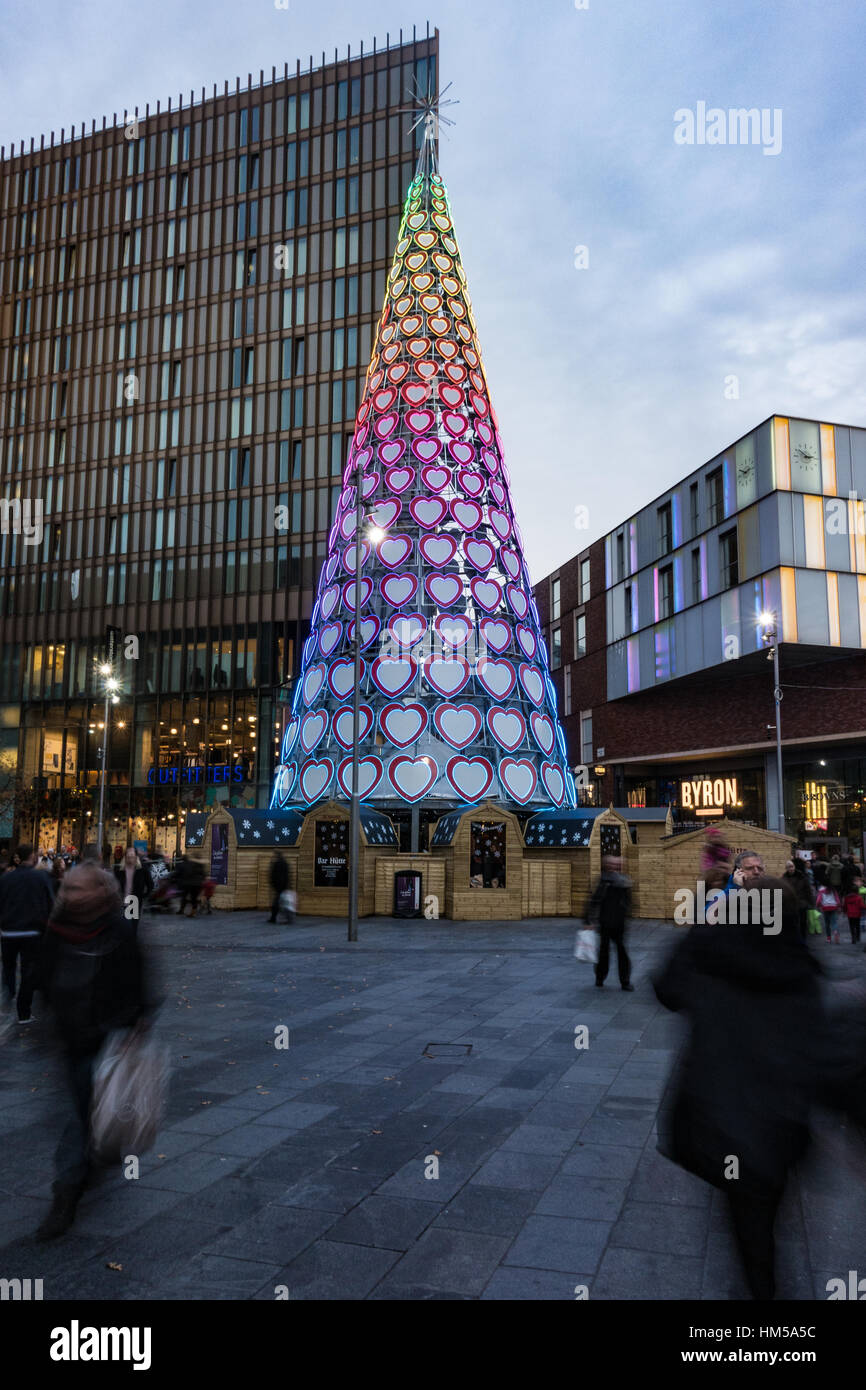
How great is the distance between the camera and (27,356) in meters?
60.0

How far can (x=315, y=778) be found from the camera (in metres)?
27.8

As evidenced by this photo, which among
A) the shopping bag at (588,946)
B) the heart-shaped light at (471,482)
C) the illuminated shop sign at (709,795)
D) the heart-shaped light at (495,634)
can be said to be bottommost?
the shopping bag at (588,946)

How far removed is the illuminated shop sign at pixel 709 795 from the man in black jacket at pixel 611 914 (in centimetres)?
3497

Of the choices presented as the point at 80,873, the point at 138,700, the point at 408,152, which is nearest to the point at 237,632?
the point at 138,700

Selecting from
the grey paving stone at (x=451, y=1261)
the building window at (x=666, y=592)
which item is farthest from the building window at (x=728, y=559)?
the grey paving stone at (x=451, y=1261)

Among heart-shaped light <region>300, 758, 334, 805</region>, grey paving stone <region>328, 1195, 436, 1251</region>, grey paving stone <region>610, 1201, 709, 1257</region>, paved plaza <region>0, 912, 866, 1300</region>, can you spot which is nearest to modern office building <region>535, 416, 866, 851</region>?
heart-shaped light <region>300, 758, 334, 805</region>

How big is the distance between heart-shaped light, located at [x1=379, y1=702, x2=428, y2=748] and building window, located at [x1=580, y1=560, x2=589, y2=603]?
33.8 meters

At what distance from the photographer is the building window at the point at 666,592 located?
47312 mm

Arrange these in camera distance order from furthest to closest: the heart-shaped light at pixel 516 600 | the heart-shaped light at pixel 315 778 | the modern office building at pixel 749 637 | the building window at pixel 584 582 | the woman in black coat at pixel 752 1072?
the building window at pixel 584 582 → the modern office building at pixel 749 637 → the heart-shaped light at pixel 516 600 → the heart-shaped light at pixel 315 778 → the woman in black coat at pixel 752 1072

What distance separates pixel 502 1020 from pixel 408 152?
5478 centimetres

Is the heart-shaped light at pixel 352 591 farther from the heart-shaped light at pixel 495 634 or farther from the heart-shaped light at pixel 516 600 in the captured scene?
the heart-shaped light at pixel 516 600

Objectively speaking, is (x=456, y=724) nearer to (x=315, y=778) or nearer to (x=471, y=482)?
(x=315, y=778)

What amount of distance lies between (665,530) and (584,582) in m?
→ 11.6
